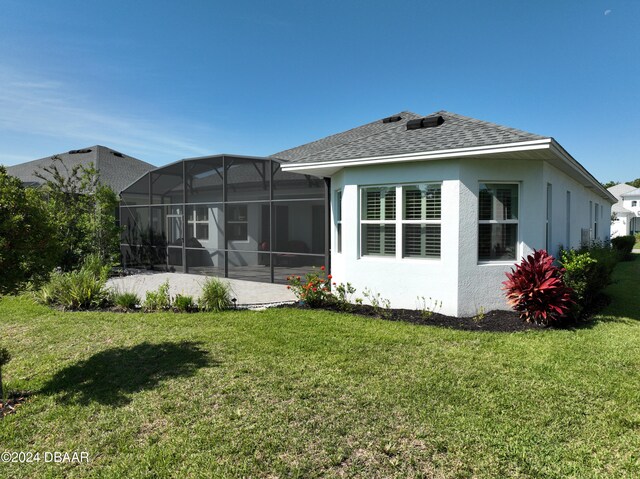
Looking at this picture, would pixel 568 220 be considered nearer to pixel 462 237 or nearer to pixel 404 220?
pixel 462 237

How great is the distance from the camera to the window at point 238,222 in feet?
50.5

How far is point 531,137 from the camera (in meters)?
6.32

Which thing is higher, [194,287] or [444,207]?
[444,207]

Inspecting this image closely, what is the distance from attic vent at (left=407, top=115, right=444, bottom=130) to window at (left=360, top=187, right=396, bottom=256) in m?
2.45

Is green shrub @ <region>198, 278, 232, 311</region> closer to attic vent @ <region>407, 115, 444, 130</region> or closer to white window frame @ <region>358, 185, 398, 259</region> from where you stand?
white window frame @ <region>358, 185, 398, 259</region>

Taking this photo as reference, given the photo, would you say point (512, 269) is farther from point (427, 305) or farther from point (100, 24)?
point (100, 24)

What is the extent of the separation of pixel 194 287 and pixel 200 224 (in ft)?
17.0

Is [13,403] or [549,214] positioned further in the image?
[549,214]

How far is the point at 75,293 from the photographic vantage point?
27.1 feet

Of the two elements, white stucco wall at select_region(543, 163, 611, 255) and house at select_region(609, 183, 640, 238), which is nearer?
white stucco wall at select_region(543, 163, 611, 255)

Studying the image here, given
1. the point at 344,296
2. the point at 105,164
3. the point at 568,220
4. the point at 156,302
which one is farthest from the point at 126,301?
the point at 105,164

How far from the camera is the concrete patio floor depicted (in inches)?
368

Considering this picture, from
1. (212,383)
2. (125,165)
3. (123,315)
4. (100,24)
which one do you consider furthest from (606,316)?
(125,165)

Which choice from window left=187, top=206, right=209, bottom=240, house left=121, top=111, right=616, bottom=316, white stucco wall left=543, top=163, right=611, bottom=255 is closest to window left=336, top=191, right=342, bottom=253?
house left=121, top=111, right=616, bottom=316
